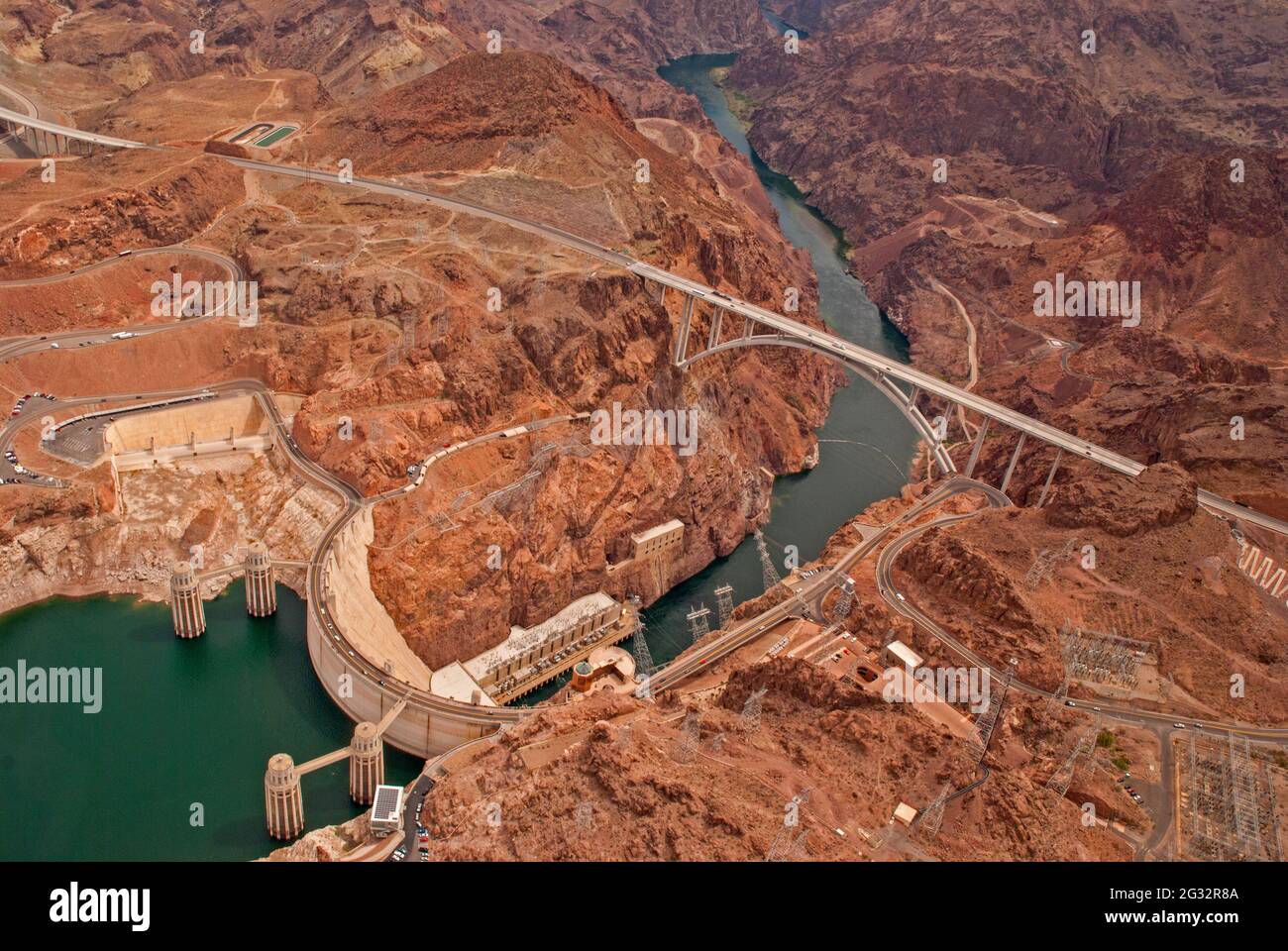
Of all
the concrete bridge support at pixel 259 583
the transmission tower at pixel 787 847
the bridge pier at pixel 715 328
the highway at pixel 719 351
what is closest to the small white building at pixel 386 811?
the highway at pixel 719 351

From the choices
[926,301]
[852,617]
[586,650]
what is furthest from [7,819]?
[926,301]

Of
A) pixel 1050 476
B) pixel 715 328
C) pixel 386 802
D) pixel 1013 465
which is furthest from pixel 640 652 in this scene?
pixel 1050 476

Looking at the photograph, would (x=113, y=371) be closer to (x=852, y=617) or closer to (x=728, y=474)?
(x=728, y=474)

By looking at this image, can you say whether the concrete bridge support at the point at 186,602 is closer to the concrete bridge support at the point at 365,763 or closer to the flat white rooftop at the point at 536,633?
the flat white rooftop at the point at 536,633

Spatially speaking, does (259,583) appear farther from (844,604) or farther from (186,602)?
(844,604)

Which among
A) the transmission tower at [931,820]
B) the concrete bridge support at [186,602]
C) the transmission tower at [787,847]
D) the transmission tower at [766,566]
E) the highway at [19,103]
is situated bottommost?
the transmission tower at [766,566]

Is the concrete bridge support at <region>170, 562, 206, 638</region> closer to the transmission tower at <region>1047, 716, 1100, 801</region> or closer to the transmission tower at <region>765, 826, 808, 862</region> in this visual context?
the transmission tower at <region>765, 826, 808, 862</region>

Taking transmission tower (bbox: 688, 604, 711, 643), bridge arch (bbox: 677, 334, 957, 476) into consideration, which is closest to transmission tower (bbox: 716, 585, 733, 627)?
transmission tower (bbox: 688, 604, 711, 643)
